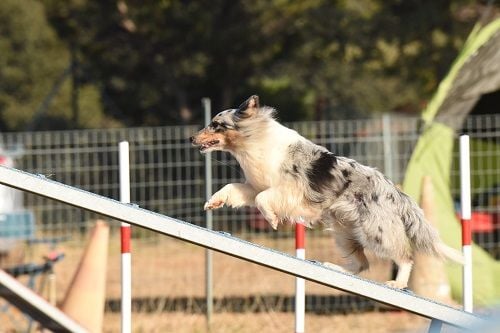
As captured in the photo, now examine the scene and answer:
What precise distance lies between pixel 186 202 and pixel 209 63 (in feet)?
35.2

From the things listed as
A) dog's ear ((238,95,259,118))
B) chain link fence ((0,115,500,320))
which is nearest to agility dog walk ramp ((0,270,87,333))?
dog's ear ((238,95,259,118))

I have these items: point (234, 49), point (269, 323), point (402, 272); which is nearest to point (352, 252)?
point (402, 272)

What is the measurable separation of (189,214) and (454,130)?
2.38 meters

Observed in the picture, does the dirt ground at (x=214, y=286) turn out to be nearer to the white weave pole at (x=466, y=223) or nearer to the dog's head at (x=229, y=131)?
the white weave pole at (x=466, y=223)

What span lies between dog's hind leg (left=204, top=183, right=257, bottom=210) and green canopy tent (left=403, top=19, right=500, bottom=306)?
3347 mm

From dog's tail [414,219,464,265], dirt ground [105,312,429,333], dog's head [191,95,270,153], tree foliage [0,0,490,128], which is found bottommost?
dirt ground [105,312,429,333]

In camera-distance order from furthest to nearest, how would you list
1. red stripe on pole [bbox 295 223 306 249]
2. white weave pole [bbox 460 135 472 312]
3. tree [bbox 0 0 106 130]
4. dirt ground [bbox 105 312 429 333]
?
tree [bbox 0 0 106 130], dirt ground [bbox 105 312 429 333], white weave pole [bbox 460 135 472 312], red stripe on pole [bbox 295 223 306 249]

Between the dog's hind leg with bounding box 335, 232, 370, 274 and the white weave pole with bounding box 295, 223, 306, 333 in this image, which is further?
the white weave pole with bounding box 295, 223, 306, 333

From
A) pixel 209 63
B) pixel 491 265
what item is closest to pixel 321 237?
pixel 491 265

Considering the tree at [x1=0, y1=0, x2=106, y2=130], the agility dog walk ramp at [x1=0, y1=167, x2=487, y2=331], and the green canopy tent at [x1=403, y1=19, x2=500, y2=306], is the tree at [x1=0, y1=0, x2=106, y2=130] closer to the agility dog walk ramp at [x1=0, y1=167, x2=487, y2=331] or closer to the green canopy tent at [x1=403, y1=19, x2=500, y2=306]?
the green canopy tent at [x1=403, y1=19, x2=500, y2=306]

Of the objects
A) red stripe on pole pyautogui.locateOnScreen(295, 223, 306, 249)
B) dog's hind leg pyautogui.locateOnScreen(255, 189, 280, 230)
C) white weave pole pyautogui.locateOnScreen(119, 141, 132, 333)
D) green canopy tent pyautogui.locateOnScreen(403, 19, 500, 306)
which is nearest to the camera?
dog's hind leg pyautogui.locateOnScreen(255, 189, 280, 230)

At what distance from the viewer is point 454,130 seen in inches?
349

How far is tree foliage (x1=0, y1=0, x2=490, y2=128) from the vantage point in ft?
58.6

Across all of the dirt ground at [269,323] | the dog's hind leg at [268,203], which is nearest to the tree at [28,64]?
the dirt ground at [269,323]
